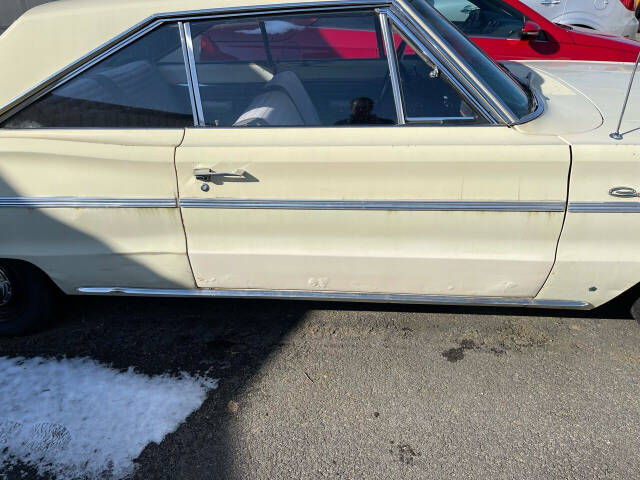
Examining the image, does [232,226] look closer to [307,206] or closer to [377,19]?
[307,206]

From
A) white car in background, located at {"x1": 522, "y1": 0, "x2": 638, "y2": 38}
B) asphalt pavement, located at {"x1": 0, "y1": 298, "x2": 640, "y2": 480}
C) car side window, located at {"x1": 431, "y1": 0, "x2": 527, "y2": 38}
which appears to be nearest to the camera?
asphalt pavement, located at {"x1": 0, "y1": 298, "x2": 640, "y2": 480}

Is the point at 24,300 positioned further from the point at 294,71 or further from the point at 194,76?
the point at 294,71

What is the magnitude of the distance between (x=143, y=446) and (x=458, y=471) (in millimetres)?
1269

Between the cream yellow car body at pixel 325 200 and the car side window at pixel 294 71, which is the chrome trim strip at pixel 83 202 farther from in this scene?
the car side window at pixel 294 71

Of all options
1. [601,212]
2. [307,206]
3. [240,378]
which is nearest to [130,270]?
[240,378]

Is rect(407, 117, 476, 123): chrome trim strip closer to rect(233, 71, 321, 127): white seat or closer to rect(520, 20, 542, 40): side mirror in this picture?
rect(233, 71, 321, 127): white seat

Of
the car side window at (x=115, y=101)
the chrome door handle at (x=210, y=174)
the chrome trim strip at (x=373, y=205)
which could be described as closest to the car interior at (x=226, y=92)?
the car side window at (x=115, y=101)

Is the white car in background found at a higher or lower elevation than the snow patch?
higher

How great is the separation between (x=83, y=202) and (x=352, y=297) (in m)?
1.31

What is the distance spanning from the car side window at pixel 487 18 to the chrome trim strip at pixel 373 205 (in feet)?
11.8

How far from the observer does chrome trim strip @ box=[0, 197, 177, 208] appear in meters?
2.48

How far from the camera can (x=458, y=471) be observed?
2.13 m

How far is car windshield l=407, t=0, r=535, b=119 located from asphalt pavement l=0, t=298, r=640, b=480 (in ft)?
3.75

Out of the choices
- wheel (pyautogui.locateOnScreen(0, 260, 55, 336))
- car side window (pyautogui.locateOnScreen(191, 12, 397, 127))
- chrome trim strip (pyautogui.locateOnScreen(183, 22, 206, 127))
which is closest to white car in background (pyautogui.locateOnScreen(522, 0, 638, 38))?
car side window (pyautogui.locateOnScreen(191, 12, 397, 127))
